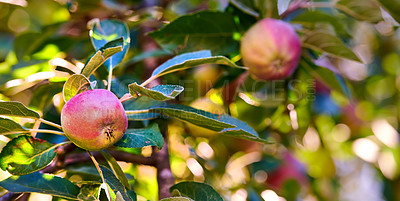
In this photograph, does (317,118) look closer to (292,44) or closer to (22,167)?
(292,44)

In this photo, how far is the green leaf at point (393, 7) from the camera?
1187 mm

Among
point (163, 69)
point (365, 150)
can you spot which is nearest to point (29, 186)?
point (163, 69)

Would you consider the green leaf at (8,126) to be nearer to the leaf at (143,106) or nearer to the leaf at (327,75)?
the leaf at (143,106)

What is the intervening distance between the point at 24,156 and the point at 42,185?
0.29 feet

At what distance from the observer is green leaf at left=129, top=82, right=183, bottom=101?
71 cm

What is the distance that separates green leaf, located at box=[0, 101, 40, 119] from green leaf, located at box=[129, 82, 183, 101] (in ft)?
0.71

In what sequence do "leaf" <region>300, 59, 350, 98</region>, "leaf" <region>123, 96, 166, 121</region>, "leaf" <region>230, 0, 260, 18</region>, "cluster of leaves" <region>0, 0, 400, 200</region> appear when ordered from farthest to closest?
"leaf" <region>300, 59, 350, 98</region> → "leaf" <region>230, 0, 260, 18</region> → "leaf" <region>123, 96, 166, 121</region> → "cluster of leaves" <region>0, 0, 400, 200</region>

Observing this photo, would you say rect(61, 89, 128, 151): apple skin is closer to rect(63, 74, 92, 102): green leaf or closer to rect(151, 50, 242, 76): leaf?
rect(63, 74, 92, 102): green leaf

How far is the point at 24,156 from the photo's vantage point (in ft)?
2.68

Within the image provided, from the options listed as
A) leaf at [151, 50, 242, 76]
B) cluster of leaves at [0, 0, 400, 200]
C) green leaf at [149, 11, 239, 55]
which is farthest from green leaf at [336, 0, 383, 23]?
leaf at [151, 50, 242, 76]

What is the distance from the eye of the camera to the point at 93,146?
2.50 feet

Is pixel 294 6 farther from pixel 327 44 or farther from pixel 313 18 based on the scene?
pixel 327 44

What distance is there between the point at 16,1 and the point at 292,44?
1.06 m

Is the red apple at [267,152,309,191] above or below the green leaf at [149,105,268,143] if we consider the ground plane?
below
